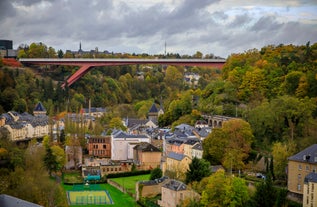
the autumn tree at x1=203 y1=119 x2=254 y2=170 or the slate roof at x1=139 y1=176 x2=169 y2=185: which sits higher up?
the autumn tree at x1=203 y1=119 x2=254 y2=170

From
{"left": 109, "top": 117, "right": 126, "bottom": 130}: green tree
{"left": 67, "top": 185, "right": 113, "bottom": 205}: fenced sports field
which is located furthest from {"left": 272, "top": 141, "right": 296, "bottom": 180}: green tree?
{"left": 109, "top": 117, "right": 126, "bottom": 130}: green tree

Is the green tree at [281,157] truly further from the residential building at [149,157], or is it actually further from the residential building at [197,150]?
the residential building at [149,157]

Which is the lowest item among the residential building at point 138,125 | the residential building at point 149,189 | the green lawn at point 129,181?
the green lawn at point 129,181

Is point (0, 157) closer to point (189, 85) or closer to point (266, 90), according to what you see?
point (266, 90)

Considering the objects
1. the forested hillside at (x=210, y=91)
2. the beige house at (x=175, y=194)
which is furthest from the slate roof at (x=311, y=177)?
the forested hillside at (x=210, y=91)

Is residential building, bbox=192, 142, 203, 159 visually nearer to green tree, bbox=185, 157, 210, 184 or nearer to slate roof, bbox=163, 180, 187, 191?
green tree, bbox=185, 157, 210, 184

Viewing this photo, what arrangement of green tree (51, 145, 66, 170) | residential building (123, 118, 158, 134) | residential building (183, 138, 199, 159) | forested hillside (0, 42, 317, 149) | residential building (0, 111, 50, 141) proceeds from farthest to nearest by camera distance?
residential building (123, 118, 158, 134), residential building (0, 111, 50, 141), green tree (51, 145, 66, 170), residential building (183, 138, 199, 159), forested hillside (0, 42, 317, 149)
